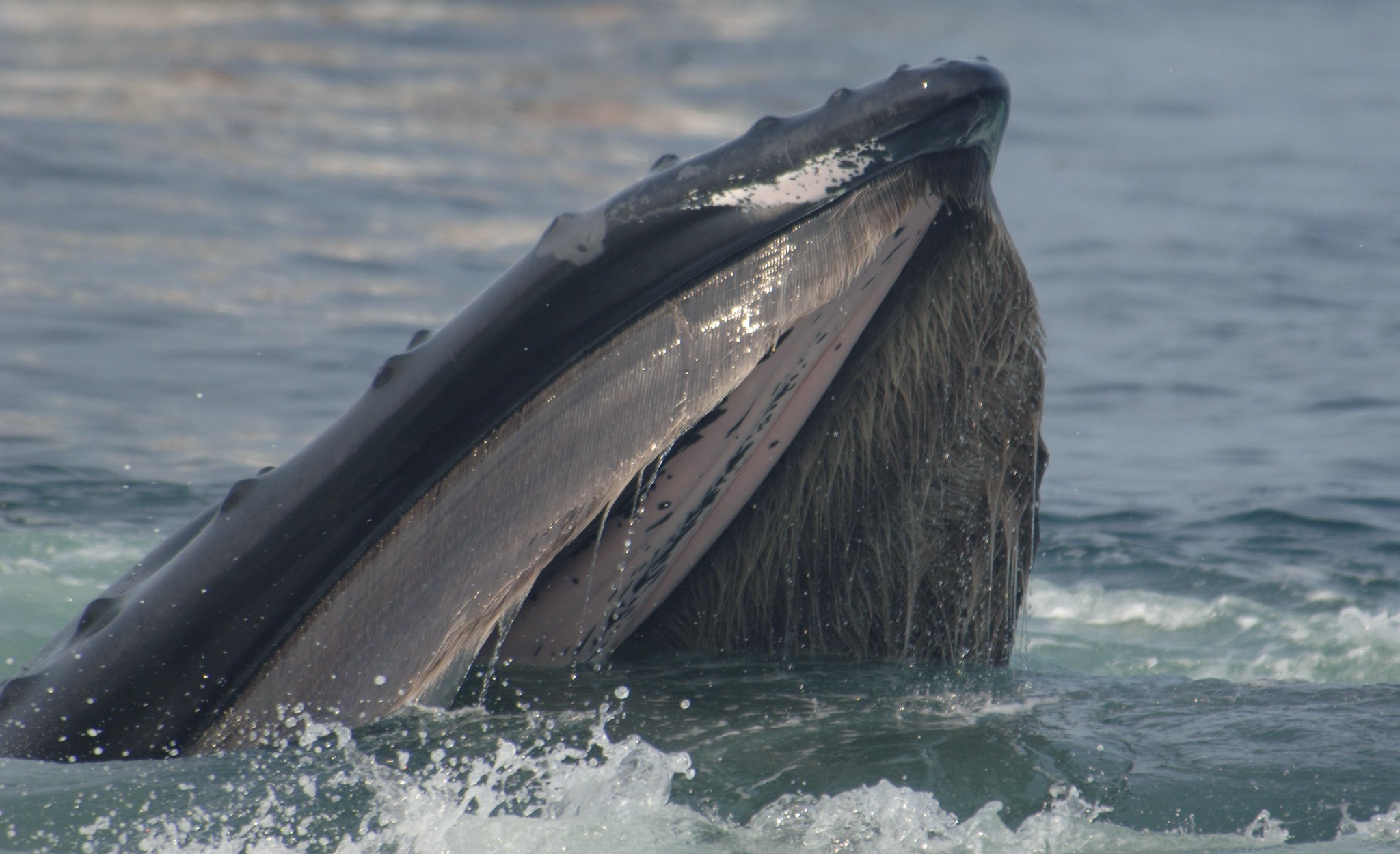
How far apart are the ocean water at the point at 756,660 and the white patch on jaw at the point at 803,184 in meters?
1.03

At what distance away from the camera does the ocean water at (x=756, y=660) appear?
299 cm

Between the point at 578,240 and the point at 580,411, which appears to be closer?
the point at 578,240

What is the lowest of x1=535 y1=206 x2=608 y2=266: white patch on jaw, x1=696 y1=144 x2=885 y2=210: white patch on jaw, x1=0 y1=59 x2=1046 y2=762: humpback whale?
x1=0 y1=59 x2=1046 y2=762: humpback whale

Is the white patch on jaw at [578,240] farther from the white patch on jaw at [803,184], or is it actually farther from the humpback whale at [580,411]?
the white patch on jaw at [803,184]

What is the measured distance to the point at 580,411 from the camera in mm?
3105

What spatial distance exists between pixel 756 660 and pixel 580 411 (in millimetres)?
998

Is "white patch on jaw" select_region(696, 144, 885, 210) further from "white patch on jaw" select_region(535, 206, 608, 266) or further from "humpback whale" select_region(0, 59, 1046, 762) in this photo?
"white patch on jaw" select_region(535, 206, 608, 266)

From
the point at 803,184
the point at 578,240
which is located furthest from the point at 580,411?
the point at 803,184

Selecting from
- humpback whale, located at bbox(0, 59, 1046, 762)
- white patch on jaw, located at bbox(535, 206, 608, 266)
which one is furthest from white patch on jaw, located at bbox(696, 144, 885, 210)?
white patch on jaw, located at bbox(535, 206, 608, 266)

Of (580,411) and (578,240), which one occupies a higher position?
(578,240)

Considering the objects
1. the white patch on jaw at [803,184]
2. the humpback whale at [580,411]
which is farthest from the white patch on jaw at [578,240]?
the white patch on jaw at [803,184]

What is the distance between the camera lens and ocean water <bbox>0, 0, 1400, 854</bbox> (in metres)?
2.99

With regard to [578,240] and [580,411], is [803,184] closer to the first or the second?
[578,240]

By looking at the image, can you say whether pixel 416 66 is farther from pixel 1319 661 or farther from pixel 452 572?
pixel 452 572
